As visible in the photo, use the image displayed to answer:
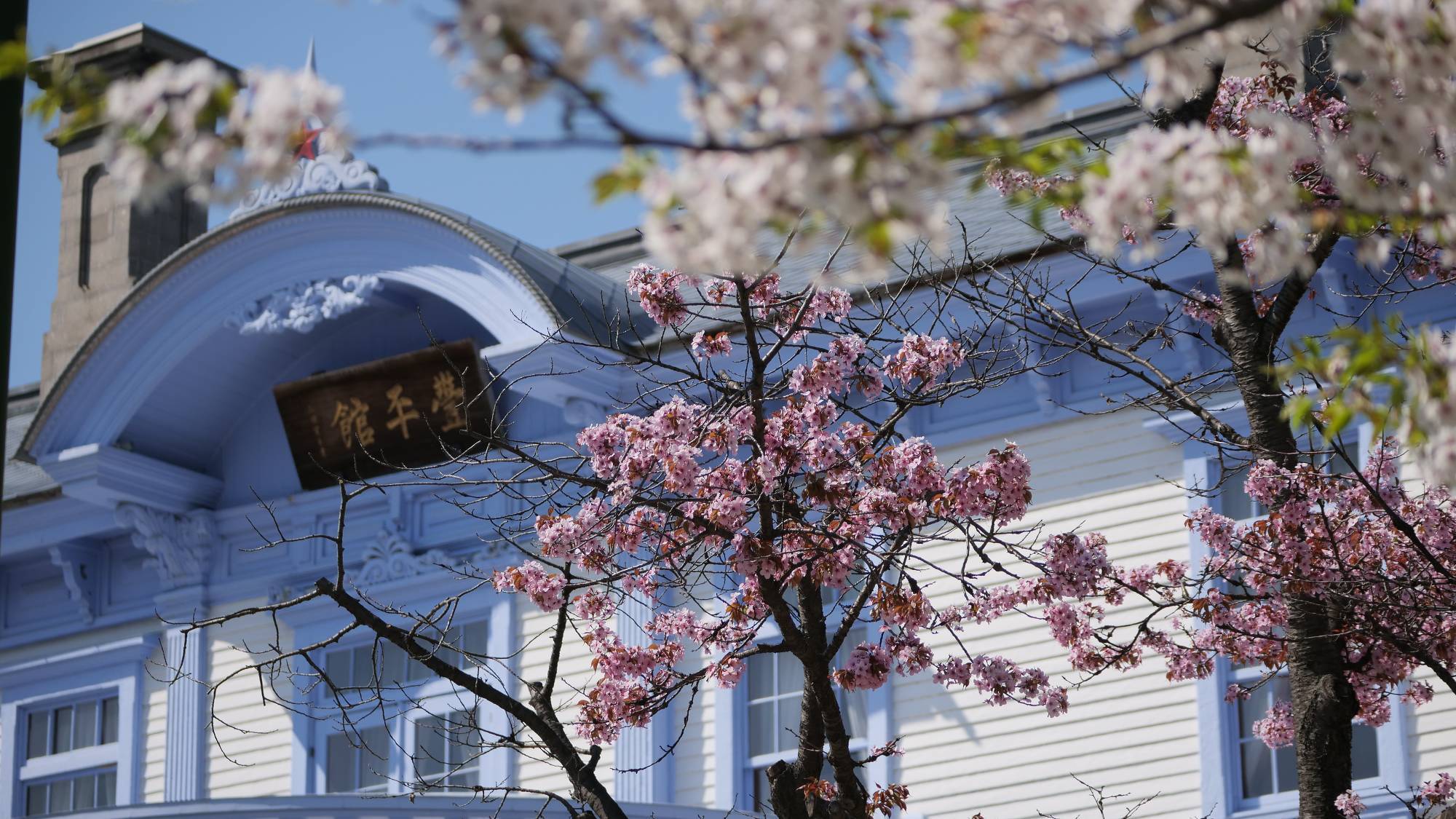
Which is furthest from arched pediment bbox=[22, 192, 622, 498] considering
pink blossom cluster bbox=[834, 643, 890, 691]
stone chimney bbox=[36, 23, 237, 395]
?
pink blossom cluster bbox=[834, 643, 890, 691]

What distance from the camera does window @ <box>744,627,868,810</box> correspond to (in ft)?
41.8

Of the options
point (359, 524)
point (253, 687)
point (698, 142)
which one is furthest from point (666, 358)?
point (698, 142)

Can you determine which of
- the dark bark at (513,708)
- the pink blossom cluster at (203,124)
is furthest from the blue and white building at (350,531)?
the pink blossom cluster at (203,124)

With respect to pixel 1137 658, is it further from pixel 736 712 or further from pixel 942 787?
pixel 736 712

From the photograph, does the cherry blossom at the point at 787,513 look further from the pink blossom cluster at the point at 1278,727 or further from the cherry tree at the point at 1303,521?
the pink blossom cluster at the point at 1278,727

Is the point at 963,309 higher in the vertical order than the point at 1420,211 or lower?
higher

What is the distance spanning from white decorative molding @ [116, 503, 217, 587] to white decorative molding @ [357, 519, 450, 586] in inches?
67.5

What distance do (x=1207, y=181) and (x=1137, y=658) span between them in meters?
5.53

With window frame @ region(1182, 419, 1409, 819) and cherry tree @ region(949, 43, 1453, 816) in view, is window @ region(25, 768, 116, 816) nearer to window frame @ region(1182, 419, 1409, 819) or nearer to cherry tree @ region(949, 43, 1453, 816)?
window frame @ region(1182, 419, 1409, 819)

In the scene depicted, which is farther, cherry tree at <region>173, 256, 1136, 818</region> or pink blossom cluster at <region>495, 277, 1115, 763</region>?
pink blossom cluster at <region>495, 277, 1115, 763</region>

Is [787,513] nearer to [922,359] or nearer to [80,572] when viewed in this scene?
[922,359]

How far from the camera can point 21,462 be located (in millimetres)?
16109

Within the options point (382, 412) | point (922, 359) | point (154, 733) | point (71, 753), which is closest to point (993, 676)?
point (922, 359)

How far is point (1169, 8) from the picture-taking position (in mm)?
3576
